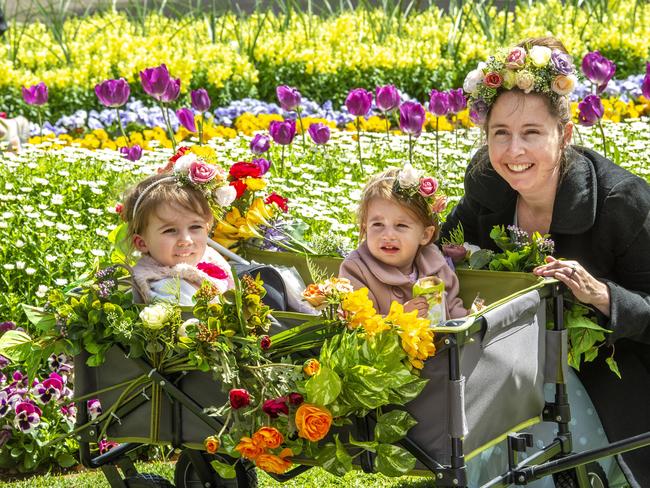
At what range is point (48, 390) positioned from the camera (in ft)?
12.7

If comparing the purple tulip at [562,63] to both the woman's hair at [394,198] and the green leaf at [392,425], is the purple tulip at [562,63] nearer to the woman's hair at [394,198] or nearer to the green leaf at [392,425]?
the woman's hair at [394,198]

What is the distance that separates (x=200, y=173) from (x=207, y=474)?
2.51ft

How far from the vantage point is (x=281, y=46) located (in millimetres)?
7832

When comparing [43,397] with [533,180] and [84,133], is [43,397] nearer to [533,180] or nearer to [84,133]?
[533,180]

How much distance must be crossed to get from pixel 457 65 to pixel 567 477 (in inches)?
203

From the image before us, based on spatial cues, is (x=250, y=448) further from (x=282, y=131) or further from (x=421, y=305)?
(x=282, y=131)

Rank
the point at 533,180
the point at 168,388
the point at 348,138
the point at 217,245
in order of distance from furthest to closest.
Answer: the point at 348,138 → the point at 217,245 → the point at 533,180 → the point at 168,388

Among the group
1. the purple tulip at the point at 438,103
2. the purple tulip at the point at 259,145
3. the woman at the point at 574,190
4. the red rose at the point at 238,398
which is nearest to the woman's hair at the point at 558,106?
the woman at the point at 574,190

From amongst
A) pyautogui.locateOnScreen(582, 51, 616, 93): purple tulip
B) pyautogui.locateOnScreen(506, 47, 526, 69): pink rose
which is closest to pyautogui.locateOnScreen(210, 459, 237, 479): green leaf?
pyautogui.locateOnScreen(506, 47, 526, 69): pink rose

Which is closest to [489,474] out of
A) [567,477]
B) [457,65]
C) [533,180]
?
[567,477]

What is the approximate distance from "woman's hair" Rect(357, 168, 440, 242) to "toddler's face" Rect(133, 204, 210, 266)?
44cm

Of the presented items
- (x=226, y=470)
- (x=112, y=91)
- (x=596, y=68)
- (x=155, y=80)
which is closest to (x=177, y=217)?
(x=226, y=470)

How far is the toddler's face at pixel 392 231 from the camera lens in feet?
9.84

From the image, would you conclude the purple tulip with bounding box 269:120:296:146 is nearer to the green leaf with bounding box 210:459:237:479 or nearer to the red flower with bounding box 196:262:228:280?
the red flower with bounding box 196:262:228:280
